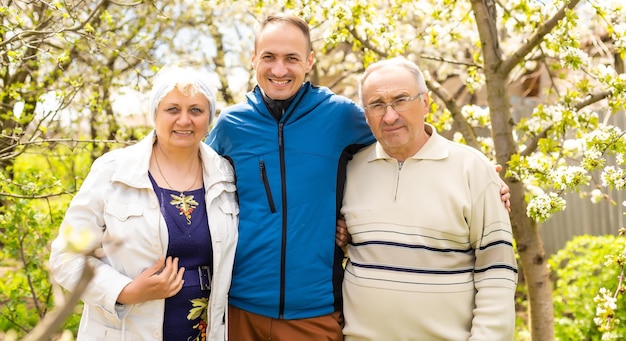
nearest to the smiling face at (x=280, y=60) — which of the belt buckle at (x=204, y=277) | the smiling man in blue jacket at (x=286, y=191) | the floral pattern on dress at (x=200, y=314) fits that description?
the smiling man in blue jacket at (x=286, y=191)

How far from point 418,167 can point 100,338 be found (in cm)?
158

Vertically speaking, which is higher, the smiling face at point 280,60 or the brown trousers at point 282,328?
the smiling face at point 280,60

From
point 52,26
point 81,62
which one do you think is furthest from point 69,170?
point 52,26

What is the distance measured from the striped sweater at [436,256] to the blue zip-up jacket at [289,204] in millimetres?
173

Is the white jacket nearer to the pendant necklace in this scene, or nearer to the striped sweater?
the pendant necklace

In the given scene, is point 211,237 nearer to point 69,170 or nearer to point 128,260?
point 128,260

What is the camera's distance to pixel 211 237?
273cm

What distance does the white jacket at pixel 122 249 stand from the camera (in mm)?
2572

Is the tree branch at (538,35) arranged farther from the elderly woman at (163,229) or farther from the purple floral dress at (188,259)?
the purple floral dress at (188,259)

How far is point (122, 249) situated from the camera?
8.50 ft

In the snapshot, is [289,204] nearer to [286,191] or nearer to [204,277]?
[286,191]

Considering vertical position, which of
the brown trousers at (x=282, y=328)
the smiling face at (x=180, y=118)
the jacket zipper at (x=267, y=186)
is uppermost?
the smiling face at (x=180, y=118)

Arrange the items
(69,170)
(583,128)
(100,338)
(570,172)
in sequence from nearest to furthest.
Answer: (100,338)
(570,172)
(583,128)
(69,170)

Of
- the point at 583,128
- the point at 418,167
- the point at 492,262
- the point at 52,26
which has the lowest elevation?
the point at 492,262
